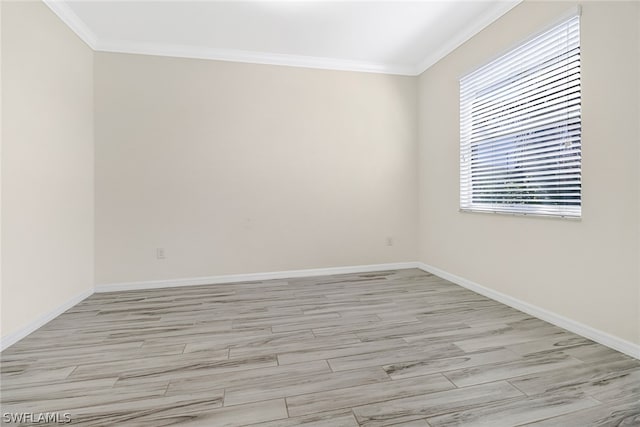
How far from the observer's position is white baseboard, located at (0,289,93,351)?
6.45ft

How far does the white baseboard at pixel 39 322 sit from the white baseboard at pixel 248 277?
0.36m

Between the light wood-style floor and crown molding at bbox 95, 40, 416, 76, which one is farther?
crown molding at bbox 95, 40, 416, 76

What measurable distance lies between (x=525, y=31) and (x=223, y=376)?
3.39 m

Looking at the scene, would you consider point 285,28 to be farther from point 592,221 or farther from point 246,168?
point 592,221

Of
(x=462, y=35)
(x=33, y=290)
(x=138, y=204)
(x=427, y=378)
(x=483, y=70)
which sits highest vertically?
(x=462, y=35)

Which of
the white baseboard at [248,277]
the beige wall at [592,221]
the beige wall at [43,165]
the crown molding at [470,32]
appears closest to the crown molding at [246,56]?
the crown molding at [470,32]

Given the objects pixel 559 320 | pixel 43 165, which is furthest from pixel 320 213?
pixel 43 165

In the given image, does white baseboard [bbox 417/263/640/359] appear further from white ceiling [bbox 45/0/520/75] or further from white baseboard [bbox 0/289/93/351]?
white baseboard [bbox 0/289/93/351]

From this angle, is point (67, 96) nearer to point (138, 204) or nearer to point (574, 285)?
point (138, 204)

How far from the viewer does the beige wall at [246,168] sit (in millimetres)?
3225

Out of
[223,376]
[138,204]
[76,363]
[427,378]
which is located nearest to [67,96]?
[138,204]

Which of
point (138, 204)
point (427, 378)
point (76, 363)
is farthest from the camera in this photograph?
point (138, 204)

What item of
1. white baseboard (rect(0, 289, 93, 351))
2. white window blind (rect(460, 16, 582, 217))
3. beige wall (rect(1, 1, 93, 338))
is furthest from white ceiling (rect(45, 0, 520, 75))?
white baseboard (rect(0, 289, 93, 351))

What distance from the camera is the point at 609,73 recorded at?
6.17ft
